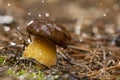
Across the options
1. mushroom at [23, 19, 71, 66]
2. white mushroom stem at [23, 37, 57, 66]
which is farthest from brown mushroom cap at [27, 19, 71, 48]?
white mushroom stem at [23, 37, 57, 66]

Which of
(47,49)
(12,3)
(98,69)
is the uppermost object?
(12,3)

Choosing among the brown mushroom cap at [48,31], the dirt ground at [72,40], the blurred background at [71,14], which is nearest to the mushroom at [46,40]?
the brown mushroom cap at [48,31]

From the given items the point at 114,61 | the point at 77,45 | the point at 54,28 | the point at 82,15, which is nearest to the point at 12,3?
the point at 82,15

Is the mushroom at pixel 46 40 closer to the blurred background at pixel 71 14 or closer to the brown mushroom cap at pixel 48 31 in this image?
the brown mushroom cap at pixel 48 31

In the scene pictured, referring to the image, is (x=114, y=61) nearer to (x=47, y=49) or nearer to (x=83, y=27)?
(x=47, y=49)

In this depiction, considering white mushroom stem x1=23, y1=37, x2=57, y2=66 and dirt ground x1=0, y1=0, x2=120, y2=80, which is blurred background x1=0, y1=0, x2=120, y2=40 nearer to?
dirt ground x1=0, y1=0, x2=120, y2=80

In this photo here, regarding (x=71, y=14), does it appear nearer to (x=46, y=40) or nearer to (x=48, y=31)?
(x=46, y=40)
